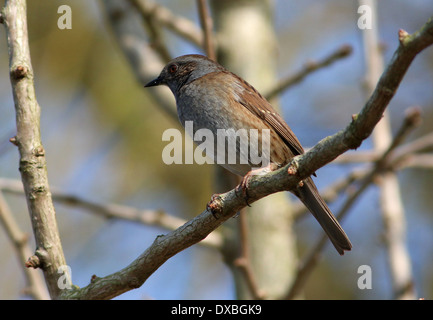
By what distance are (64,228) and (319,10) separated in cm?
682

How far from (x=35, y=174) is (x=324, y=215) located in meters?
2.21

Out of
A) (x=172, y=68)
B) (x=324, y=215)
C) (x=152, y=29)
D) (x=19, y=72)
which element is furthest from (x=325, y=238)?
(x=152, y=29)

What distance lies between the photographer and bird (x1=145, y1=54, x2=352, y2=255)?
422 centimetres

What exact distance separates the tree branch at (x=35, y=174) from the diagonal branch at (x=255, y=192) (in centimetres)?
21

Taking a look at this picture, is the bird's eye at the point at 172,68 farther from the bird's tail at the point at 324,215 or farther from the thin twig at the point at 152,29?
the bird's tail at the point at 324,215

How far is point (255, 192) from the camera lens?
2.95 m

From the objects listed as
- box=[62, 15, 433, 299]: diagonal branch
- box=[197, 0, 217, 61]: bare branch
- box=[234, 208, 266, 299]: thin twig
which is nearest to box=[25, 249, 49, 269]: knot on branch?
box=[62, 15, 433, 299]: diagonal branch

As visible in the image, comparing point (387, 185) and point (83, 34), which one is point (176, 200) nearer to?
point (83, 34)

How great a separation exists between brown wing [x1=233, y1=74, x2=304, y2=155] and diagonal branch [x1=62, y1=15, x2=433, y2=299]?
4.85 ft

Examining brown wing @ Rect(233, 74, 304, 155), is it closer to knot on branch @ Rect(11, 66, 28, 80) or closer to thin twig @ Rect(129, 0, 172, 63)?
thin twig @ Rect(129, 0, 172, 63)

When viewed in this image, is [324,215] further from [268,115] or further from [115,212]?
[115,212]

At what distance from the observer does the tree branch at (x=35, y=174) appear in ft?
10.2

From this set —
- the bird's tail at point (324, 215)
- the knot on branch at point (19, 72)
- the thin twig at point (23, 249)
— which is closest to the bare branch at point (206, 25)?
the bird's tail at point (324, 215)

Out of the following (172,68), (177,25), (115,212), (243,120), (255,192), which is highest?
(177,25)
